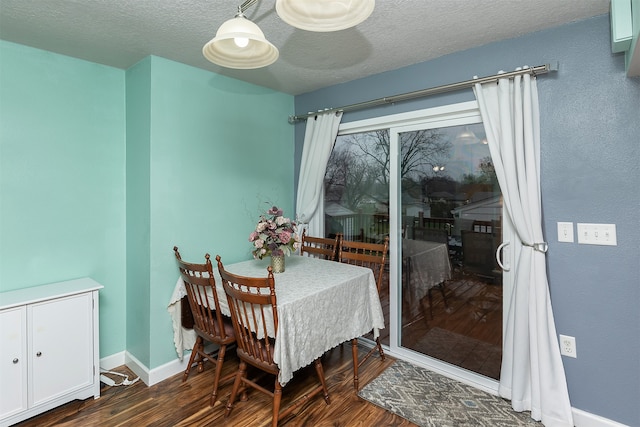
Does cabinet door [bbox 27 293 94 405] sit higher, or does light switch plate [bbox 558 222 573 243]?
light switch plate [bbox 558 222 573 243]

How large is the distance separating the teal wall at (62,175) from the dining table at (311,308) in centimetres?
72

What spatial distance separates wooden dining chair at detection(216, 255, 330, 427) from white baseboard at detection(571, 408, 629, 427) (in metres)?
1.69

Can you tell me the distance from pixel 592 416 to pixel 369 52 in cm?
280

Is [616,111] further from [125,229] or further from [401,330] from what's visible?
[125,229]

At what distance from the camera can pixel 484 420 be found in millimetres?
2010

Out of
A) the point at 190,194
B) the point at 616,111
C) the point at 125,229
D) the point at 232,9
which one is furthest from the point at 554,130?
the point at 125,229

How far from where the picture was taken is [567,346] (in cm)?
201

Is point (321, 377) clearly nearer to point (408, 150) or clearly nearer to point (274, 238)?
point (274, 238)

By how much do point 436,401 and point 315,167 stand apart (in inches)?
87.3

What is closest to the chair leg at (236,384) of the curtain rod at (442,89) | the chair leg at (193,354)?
the chair leg at (193,354)

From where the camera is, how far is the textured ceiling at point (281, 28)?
1812mm

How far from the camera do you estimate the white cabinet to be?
6.35 ft

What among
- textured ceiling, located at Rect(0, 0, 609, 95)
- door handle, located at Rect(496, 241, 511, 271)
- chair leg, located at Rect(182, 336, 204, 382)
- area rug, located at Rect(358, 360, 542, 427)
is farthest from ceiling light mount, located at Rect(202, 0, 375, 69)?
area rug, located at Rect(358, 360, 542, 427)

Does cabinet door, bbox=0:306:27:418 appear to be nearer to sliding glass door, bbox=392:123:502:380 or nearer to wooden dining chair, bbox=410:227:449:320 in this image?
sliding glass door, bbox=392:123:502:380
